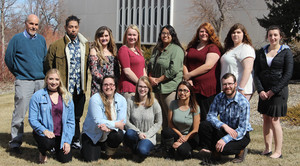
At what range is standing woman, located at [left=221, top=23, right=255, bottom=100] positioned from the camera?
482 centimetres

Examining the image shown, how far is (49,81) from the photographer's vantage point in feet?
15.2

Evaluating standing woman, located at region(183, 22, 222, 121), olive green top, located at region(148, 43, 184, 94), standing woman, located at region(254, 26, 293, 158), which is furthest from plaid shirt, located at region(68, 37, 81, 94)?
standing woman, located at region(254, 26, 293, 158)

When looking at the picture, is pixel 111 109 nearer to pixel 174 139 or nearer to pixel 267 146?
pixel 174 139

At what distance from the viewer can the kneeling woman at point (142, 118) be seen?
4863 mm

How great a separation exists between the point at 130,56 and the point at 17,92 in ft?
5.84

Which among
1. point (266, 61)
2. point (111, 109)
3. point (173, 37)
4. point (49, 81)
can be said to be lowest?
point (111, 109)

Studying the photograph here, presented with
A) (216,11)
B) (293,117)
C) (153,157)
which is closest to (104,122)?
(153,157)

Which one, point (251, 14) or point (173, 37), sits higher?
point (251, 14)

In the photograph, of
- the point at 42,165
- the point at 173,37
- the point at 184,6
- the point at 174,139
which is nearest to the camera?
the point at 42,165

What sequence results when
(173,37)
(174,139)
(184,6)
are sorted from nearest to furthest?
1. (174,139)
2. (173,37)
3. (184,6)

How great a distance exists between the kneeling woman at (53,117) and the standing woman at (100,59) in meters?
0.53

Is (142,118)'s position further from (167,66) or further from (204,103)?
(204,103)

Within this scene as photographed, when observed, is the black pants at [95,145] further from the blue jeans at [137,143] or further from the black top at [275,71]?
the black top at [275,71]

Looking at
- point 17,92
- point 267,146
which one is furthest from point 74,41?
point 267,146
